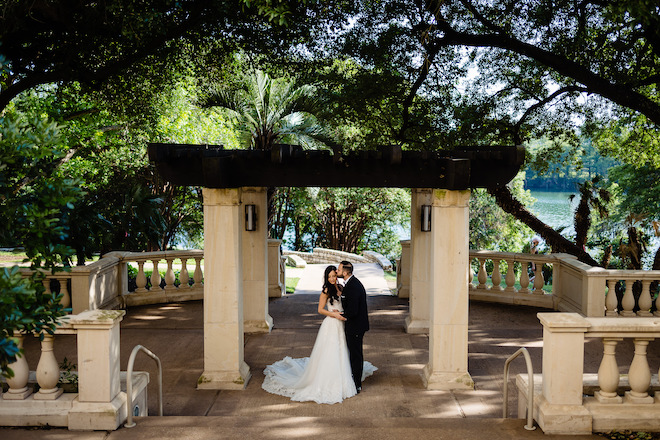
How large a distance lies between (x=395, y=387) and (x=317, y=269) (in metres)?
13.2

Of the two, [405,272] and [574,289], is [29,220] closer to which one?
[574,289]

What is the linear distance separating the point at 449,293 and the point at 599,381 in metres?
2.50

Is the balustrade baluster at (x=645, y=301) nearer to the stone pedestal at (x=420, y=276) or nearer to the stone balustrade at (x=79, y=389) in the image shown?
the stone pedestal at (x=420, y=276)

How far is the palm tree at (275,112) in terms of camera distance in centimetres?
1941

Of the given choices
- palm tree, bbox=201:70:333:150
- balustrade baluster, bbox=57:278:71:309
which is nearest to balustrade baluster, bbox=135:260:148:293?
balustrade baluster, bbox=57:278:71:309

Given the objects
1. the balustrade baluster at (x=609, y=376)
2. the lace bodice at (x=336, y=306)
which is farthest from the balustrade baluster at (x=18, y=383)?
the balustrade baluster at (x=609, y=376)

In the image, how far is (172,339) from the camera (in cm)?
1009

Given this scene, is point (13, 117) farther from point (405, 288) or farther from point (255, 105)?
point (255, 105)

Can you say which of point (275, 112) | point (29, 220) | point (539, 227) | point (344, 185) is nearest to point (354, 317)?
point (344, 185)

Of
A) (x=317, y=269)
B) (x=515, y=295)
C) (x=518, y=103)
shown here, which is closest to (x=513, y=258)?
(x=515, y=295)

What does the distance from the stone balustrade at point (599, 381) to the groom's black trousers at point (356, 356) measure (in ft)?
8.95

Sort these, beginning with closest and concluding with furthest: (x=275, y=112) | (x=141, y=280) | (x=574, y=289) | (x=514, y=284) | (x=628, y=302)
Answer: (x=628, y=302)
(x=574, y=289)
(x=141, y=280)
(x=514, y=284)
(x=275, y=112)

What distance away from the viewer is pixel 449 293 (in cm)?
792

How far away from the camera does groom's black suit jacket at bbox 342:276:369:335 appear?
311 inches
